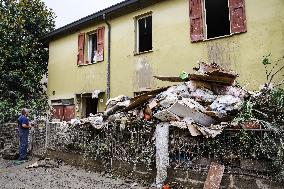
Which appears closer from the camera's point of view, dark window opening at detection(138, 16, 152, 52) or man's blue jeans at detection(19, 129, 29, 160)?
man's blue jeans at detection(19, 129, 29, 160)

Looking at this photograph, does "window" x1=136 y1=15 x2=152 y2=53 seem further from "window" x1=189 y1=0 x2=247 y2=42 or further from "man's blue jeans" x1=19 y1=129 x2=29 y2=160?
"man's blue jeans" x1=19 y1=129 x2=29 y2=160

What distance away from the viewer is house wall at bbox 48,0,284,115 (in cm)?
784

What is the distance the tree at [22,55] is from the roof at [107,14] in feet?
4.16

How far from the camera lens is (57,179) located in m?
6.51

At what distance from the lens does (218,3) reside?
902 cm

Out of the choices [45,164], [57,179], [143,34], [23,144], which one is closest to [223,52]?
[143,34]

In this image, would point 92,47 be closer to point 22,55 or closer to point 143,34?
point 143,34

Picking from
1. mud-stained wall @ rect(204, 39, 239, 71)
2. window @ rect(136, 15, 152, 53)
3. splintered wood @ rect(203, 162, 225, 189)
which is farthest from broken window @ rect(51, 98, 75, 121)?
splintered wood @ rect(203, 162, 225, 189)

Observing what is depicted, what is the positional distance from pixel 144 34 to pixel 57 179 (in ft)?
21.4

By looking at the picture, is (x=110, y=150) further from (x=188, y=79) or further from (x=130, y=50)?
(x=130, y=50)

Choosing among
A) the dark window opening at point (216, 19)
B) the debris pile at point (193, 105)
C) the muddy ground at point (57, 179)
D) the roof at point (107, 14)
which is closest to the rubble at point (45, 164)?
the muddy ground at point (57, 179)

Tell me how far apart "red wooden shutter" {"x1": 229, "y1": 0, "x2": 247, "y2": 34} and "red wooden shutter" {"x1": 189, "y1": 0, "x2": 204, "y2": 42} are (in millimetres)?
1020

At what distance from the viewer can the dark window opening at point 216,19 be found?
9.08 m

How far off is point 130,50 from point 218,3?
3.65 m
